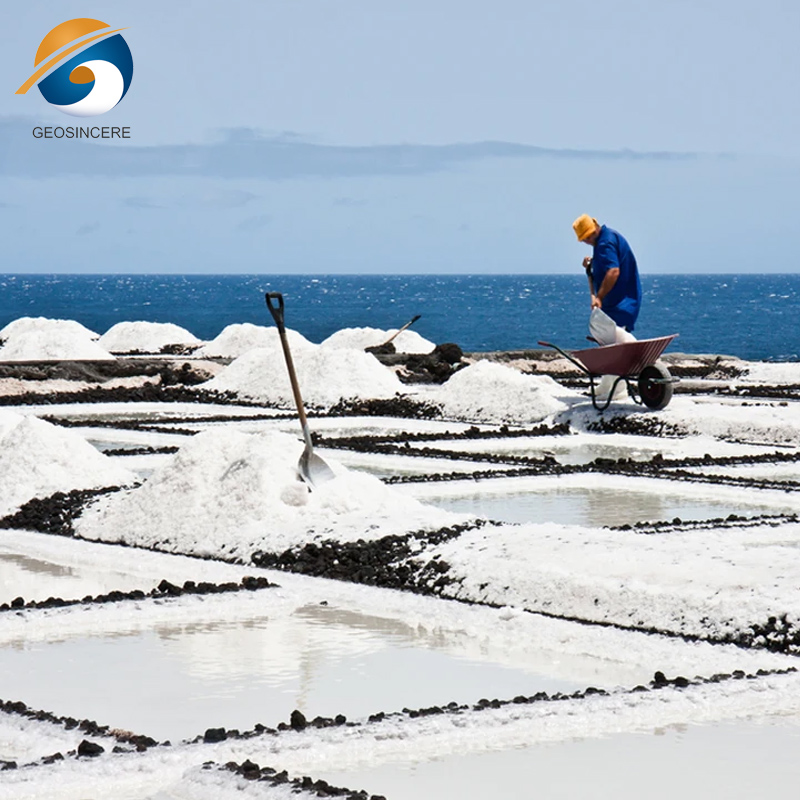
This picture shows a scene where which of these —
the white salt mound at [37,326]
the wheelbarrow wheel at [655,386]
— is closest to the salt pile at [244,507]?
the wheelbarrow wheel at [655,386]

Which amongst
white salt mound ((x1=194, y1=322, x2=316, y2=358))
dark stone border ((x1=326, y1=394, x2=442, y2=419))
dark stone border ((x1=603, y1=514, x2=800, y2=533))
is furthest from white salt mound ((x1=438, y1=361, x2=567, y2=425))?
white salt mound ((x1=194, y1=322, x2=316, y2=358))

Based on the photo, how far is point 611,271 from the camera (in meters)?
14.9

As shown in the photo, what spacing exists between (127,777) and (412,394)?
14.4m

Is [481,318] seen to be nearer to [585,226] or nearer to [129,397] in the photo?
[129,397]

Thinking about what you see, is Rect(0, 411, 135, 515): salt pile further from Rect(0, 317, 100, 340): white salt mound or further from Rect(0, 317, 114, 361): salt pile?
Rect(0, 317, 100, 340): white salt mound

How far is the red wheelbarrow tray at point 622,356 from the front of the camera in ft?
48.3

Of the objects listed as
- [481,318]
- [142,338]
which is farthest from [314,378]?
[481,318]

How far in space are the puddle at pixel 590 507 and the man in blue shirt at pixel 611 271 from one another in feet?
15.4

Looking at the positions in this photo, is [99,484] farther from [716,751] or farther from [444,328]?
[444,328]

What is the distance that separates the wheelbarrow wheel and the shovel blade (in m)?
6.98

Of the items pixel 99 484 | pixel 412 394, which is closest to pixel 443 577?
pixel 99 484

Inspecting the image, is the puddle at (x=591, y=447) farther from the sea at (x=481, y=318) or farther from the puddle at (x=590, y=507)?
the sea at (x=481, y=318)

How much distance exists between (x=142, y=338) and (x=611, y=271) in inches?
771

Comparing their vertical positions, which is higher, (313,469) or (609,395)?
(609,395)
